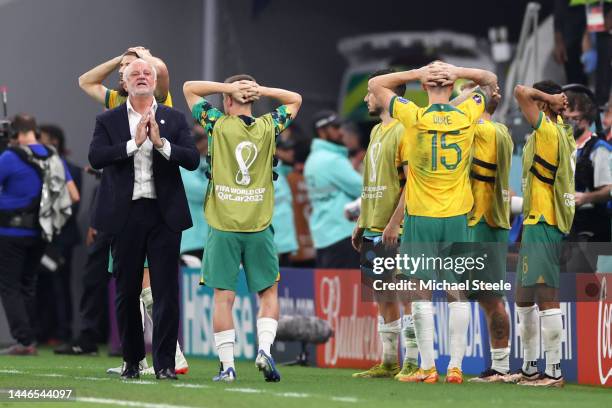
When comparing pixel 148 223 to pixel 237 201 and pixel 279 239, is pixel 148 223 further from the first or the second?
pixel 279 239

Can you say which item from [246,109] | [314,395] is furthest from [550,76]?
[314,395]

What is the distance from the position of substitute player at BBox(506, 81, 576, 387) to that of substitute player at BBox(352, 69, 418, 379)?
904mm

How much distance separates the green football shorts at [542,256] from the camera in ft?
32.1

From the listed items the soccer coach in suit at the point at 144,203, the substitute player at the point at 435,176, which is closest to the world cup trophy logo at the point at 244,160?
the soccer coach in suit at the point at 144,203

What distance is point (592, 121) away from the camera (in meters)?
11.5

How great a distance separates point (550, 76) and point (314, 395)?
787 cm

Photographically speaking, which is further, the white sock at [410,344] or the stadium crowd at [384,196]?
the white sock at [410,344]

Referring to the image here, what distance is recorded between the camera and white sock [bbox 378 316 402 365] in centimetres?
1066

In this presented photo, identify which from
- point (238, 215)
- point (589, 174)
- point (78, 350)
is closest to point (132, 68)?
point (238, 215)

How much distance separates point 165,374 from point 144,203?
3.73 ft

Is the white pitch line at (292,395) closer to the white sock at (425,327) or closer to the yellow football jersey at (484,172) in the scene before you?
the white sock at (425,327)

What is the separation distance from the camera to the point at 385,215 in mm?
10438

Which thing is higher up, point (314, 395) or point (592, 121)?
point (592, 121)

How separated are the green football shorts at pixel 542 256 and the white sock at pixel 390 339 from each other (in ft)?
3.94
